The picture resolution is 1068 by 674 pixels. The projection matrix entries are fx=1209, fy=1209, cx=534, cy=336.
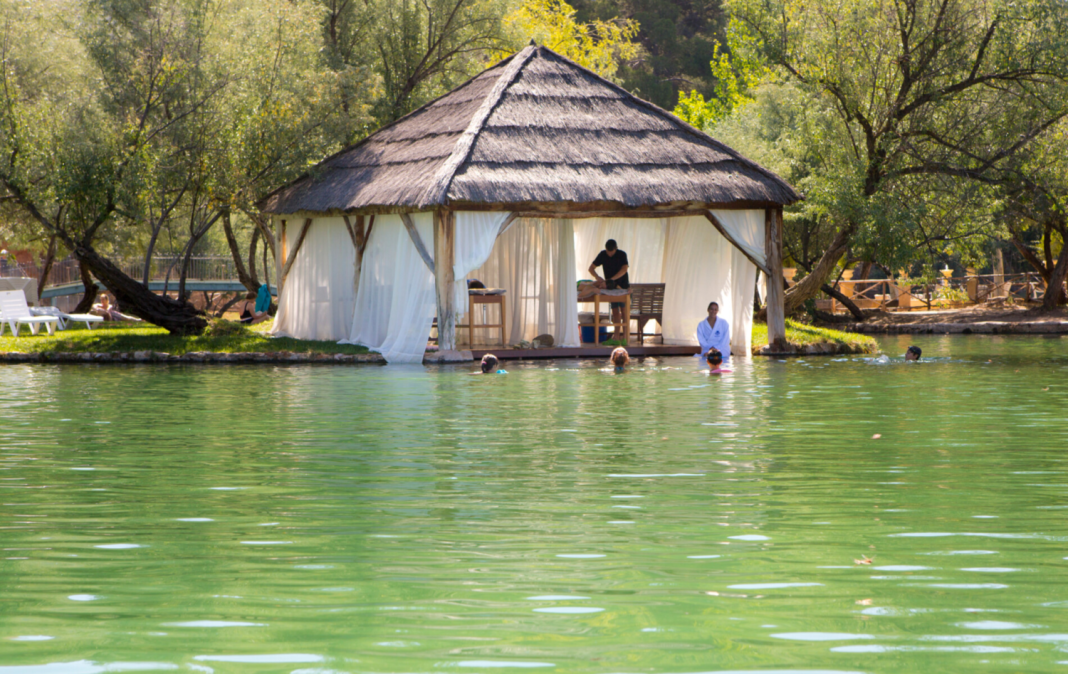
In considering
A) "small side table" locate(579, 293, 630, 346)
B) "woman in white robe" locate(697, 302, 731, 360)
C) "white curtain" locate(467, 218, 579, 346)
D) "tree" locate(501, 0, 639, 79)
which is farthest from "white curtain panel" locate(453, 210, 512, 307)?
"tree" locate(501, 0, 639, 79)

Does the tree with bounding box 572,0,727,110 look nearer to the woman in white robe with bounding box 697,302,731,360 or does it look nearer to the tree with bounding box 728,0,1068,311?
the tree with bounding box 728,0,1068,311

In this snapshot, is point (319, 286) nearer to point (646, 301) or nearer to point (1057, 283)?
point (646, 301)

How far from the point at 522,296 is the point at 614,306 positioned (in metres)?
1.65

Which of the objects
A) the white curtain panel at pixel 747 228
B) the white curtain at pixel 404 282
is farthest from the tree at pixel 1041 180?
the white curtain at pixel 404 282

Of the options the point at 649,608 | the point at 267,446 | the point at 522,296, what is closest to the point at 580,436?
the point at 267,446

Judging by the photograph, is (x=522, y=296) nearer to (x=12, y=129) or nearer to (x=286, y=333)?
(x=286, y=333)

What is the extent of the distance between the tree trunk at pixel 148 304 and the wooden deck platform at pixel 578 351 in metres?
5.23

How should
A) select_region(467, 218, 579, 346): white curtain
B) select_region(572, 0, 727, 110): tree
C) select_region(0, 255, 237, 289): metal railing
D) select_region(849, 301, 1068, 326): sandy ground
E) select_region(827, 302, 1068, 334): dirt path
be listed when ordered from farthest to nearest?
select_region(572, 0, 727, 110): tree → select_region(0, 255, 237, 289): metal railing → select_region(849, 301, 1068, 326): sandy ground → select_region(827, 302, 1068, 334): dirt path → select_region(467, 218, 579, 346): white curtain

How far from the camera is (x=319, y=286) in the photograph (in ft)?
66.7

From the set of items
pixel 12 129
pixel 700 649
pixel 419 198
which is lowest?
pixel 700 649

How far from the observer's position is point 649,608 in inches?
178

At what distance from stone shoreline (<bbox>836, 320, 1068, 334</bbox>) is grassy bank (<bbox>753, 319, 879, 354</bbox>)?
23.2 ft

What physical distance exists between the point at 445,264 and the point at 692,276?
17.2ft

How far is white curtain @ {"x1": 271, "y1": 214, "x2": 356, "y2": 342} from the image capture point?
1984cm
